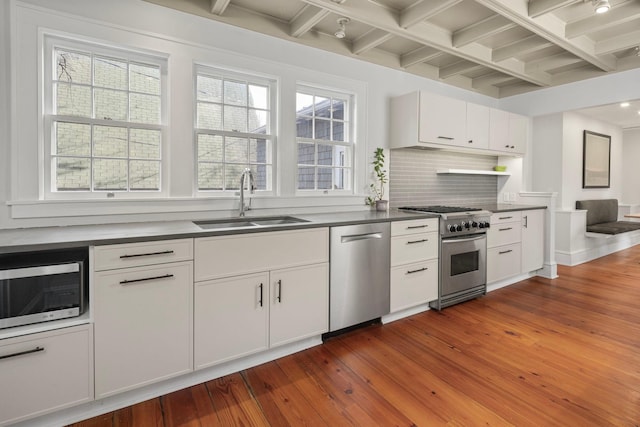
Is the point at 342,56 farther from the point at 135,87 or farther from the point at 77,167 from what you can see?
the point at 77,167

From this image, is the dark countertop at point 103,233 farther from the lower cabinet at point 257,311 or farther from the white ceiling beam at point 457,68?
the white ceiling beam at point 457,68

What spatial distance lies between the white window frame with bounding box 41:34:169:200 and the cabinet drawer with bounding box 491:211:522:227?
133 inches

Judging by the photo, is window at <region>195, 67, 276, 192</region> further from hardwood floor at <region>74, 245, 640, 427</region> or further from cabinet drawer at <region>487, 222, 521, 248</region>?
cabinet drawer at <region>487, 222, 521, 248</region>

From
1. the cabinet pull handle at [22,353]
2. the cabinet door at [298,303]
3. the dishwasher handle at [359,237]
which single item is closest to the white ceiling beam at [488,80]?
the dishwasher handle at [359,237]

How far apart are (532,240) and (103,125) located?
475cm

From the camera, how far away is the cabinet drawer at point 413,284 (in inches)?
117

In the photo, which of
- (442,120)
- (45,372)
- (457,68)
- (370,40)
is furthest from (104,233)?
(457,68)

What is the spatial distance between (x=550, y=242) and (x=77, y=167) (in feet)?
17.3

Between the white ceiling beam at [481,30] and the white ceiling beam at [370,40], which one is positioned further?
the white ceiling beam at [370,40]

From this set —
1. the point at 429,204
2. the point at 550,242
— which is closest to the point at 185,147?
the point at 429,204

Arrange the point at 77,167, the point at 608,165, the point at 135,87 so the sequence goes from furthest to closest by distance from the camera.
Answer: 1. the point at 608,165
2. the point at 135,87
3. the point at 77,167

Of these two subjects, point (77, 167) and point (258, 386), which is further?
point (77, 167)

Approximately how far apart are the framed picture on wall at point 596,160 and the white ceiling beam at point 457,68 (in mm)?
2946

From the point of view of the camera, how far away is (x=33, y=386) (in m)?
1.60
